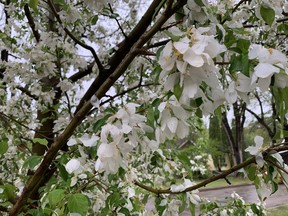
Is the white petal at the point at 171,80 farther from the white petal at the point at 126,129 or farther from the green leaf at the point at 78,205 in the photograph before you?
the green leaf at the point at 78,205

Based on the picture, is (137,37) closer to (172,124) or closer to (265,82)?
(172,124)

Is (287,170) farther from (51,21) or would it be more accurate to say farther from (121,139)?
(51,21)

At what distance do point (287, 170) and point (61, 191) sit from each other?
0.56 metres

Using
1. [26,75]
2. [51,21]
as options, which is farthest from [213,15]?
[51,21]

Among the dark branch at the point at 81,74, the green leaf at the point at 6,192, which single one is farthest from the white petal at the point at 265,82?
the dark branch at the point at 81,74

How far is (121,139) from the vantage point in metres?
0.76

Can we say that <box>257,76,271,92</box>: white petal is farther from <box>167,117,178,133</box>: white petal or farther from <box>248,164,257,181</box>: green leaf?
<box>248,164,257,181</box>: green leaf

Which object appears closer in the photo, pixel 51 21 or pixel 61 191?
pixel 61 191

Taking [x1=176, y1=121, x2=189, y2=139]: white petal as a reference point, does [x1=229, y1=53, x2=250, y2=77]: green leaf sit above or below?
above

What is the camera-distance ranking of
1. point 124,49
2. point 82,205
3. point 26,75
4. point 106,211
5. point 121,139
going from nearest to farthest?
point 121,139
point 82,205
point 106,211
point 124,49
point 26,75

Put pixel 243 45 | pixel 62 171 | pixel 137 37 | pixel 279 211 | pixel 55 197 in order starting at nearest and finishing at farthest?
1. pixel 243 45
2. pixel 55 197
3. pixel 62 171
4. pixel 137 37
5. pixel 279 211

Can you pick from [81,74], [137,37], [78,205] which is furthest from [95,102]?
[81,74]

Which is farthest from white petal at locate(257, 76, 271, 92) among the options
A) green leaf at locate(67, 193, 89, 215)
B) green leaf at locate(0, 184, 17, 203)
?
green leaf at locate(0, 184, 17, 203)

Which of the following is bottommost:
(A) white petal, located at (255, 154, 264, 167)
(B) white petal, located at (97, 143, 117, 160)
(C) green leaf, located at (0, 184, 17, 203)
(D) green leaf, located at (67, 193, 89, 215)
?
(D) green leaf, located at (67, 193, 89, 215)
